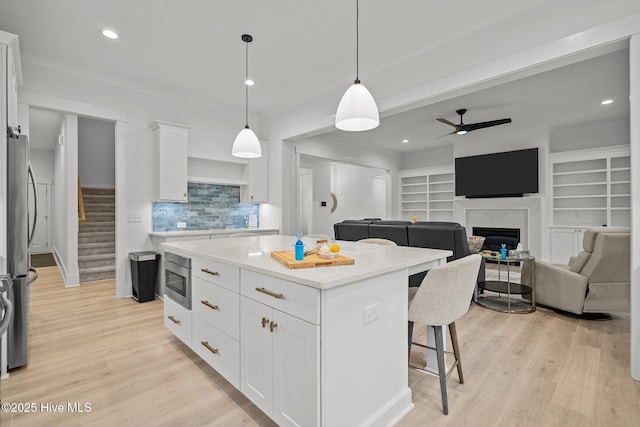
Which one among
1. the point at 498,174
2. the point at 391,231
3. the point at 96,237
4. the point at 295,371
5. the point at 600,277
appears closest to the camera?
the point at 295,371

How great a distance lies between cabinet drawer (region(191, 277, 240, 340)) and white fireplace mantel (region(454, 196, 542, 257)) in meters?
6.64

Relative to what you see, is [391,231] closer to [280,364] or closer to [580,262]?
[580,262]

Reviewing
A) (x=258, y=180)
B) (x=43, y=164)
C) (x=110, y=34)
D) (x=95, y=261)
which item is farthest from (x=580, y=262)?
(x=43, y=164)

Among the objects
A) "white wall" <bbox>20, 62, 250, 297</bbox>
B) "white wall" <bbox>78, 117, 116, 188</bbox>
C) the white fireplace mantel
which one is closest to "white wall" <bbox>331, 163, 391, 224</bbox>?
the white fireplace mantel

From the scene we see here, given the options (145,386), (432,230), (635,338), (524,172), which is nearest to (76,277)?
(145,386)

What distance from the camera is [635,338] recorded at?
214 cm

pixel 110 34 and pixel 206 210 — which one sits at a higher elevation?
pixel 110 34

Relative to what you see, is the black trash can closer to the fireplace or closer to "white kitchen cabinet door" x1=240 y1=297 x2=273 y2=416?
"white kitchen cabinet door" x1=240 y1=297 x2=273 y2=416

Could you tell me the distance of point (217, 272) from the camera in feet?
6.59

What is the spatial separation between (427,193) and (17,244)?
26.9ft

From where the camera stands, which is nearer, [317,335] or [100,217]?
[317,335]

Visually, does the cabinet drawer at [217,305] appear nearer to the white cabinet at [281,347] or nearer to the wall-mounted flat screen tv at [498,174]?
the white cabinet at [281,347]

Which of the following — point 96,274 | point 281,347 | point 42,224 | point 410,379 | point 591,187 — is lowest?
point 410,379

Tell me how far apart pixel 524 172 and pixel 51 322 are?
782 centimetres
